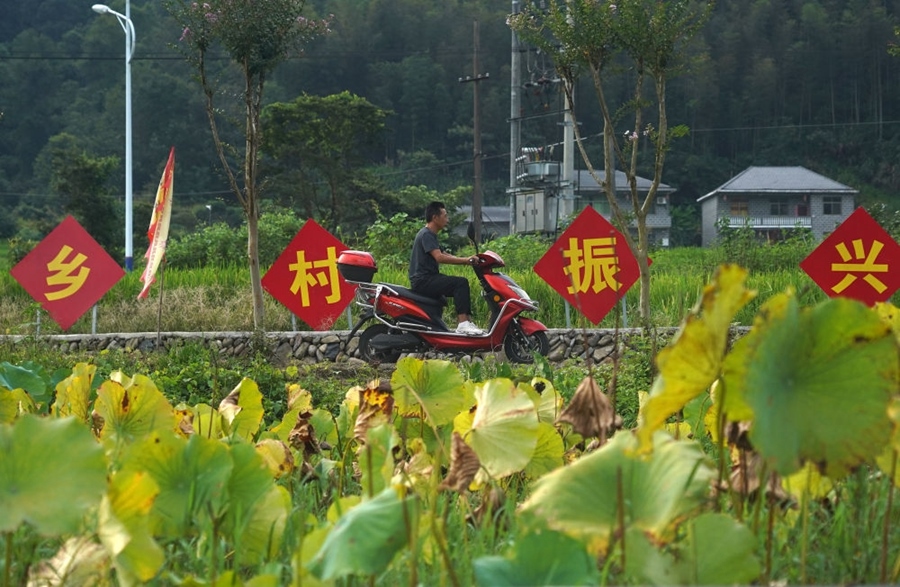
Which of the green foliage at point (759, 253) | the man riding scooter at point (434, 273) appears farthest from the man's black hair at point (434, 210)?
the green foliage at point (759, 253)

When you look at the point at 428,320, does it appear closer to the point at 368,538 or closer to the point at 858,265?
the point at 858,265

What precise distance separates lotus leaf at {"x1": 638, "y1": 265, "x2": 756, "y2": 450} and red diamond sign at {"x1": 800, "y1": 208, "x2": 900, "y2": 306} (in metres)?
8.43

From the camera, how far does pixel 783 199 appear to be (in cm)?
5216

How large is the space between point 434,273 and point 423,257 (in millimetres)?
221

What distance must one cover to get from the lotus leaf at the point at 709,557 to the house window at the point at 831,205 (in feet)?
174

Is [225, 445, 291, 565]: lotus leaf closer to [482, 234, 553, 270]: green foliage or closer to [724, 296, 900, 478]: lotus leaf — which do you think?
[724, 296, 900, 478]: lotus leaf

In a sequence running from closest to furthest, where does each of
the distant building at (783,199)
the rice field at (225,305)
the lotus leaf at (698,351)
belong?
1. the lotus leaf at (698,351)
2. the rice field at (225,305)
3. the distant building at (783,199)

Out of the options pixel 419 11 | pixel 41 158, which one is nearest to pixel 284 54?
pixel 41 158

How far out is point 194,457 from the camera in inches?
58.1

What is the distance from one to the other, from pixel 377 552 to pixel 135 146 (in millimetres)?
53674

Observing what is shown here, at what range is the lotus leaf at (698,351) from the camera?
3.51 feet

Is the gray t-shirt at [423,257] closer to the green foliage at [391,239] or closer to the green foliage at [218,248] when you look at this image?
the green foliage at [218,248]

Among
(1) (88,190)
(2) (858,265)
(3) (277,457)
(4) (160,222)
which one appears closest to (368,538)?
(3) (277,457)

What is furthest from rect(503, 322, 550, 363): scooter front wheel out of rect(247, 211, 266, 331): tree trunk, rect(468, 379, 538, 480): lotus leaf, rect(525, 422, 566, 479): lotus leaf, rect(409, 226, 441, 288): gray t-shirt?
rect(468, 379, 538, 480): lotus leaf
